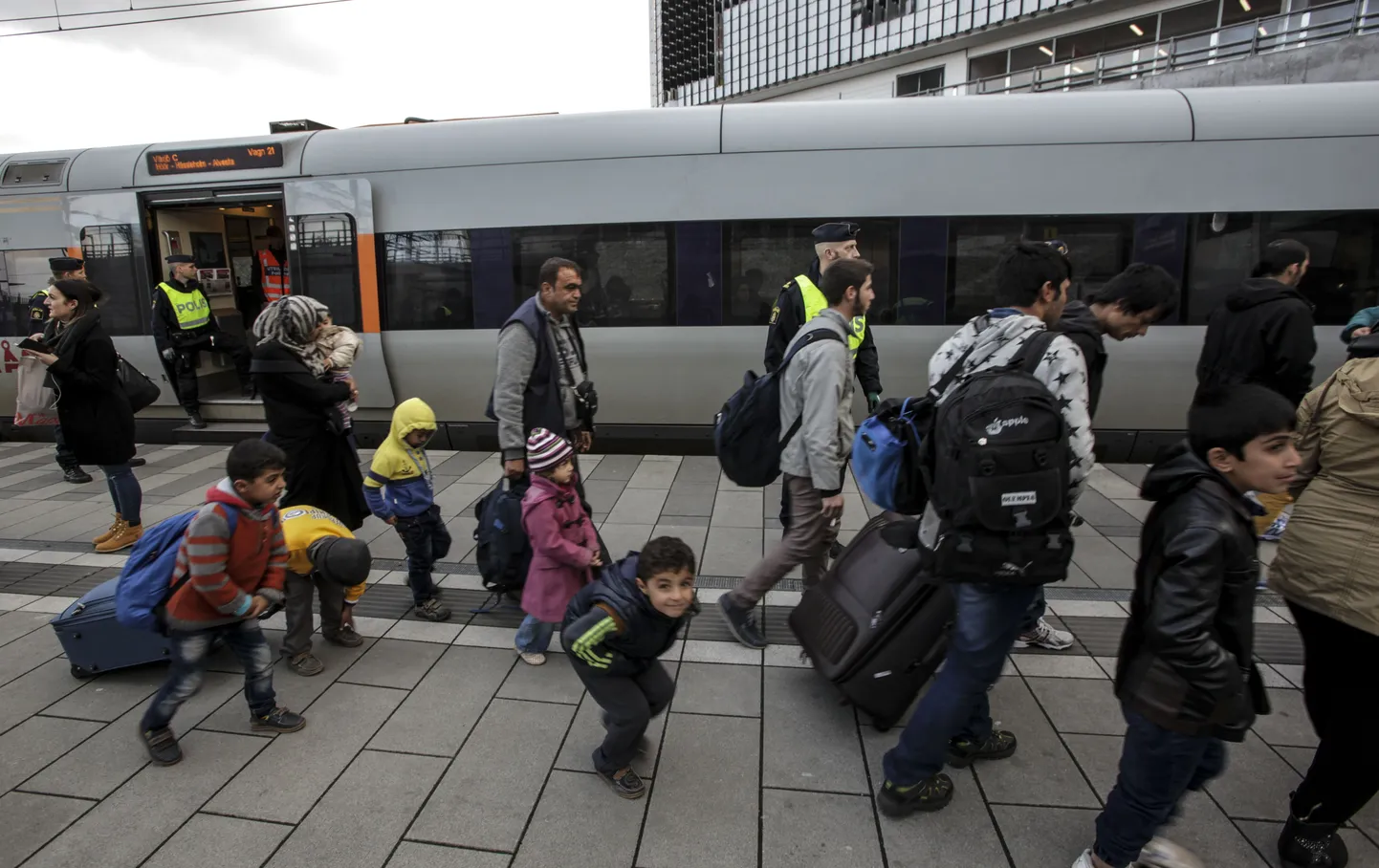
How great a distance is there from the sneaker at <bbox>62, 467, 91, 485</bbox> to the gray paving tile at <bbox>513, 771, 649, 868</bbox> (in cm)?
655

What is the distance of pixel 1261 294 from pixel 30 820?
547cm

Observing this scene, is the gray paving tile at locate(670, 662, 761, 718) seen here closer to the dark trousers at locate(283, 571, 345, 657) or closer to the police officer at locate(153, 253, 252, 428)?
the dark trousers at locate(283, 571, 345, 657)

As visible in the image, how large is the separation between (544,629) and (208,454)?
601 cm

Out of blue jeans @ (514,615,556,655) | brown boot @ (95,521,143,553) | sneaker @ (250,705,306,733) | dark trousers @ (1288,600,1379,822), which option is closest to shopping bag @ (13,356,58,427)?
brown boot @ (95,521,143,553)

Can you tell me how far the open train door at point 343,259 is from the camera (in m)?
7.11

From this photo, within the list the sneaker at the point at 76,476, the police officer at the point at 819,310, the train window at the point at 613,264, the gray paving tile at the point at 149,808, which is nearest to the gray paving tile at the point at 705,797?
the gray paving tile at the point at 149,808

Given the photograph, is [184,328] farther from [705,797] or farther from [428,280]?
[705,797]

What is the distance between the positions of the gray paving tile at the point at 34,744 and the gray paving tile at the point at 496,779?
1.57 metres

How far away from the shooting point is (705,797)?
8.61 feet

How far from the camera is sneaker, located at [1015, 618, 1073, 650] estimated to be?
11.8 ft

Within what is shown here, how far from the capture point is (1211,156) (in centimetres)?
593

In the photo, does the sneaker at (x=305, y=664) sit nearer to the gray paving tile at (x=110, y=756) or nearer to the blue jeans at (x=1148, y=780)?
the gray paving tile at (x=110, y=756)

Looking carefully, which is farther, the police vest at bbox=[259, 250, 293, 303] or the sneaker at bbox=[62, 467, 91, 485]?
the police vest at bbox=[259, 250, 293, 303]

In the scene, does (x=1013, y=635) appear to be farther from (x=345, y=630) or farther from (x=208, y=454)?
(x=208, y=454)
